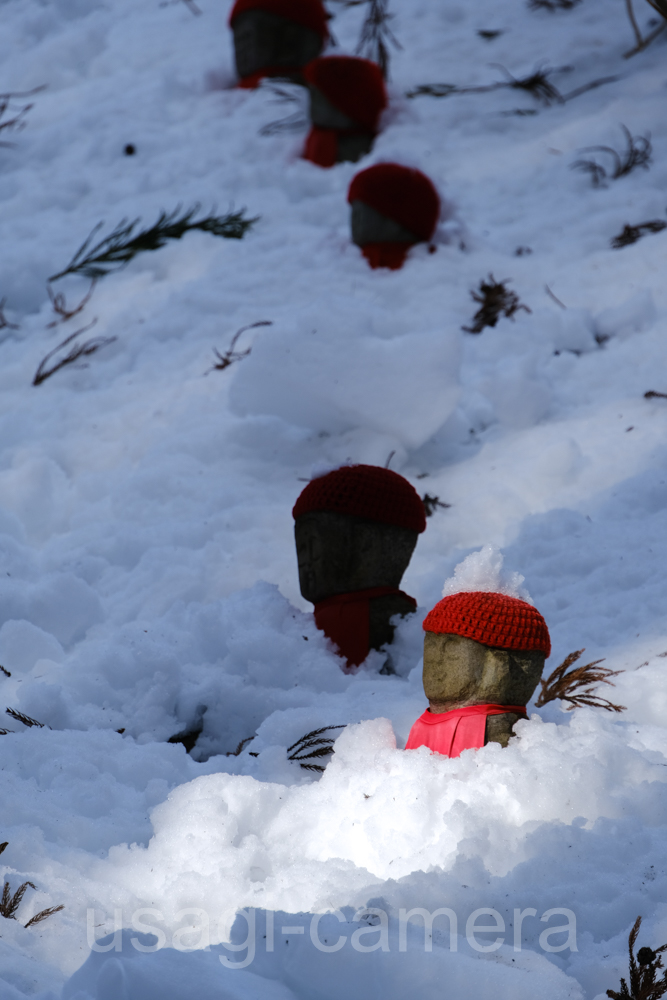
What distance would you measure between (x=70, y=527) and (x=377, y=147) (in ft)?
11.0

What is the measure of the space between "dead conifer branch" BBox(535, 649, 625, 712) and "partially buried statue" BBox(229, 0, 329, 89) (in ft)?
16.2

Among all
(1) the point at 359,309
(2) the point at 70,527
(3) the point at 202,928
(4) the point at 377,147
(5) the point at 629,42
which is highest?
(5) the point at 629,42

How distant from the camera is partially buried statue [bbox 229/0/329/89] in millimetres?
5652

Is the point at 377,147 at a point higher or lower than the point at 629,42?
lower

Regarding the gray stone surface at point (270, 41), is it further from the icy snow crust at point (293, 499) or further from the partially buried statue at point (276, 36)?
the icy snow crust at point (293, 499)

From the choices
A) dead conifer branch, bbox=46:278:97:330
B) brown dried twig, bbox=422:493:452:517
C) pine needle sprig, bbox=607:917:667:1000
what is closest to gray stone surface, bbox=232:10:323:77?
dead conifer branch, bbox=46:278:97:330

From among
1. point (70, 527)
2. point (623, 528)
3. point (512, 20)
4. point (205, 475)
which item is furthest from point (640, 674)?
point (512, 20)

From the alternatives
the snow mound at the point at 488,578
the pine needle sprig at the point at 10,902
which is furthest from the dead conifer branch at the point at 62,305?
the pine needle sprig at the point at 10,902

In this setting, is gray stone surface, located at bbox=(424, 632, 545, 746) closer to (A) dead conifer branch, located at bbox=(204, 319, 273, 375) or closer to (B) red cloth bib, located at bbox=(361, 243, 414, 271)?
(A) dead conifer branch, located at bbox=(204, 319, 273, 375)

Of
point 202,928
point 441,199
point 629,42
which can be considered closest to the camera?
point 202,928

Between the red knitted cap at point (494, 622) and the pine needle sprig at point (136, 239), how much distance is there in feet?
10.8

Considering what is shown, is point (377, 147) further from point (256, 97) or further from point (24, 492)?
point (24, 492)

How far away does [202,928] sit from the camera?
4.88 feet

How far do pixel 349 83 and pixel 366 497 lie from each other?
11.4 feet
